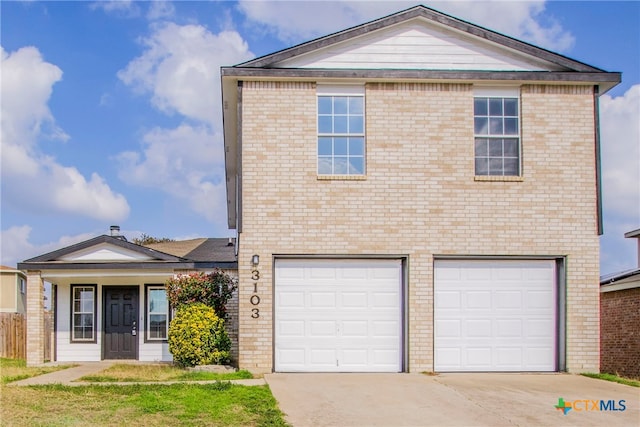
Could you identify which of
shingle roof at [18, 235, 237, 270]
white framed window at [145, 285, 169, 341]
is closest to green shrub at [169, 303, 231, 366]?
shingle roof at [18, 235, 237, 270]

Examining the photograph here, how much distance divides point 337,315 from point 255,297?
1702 millimetres

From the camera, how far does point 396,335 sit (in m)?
14.6

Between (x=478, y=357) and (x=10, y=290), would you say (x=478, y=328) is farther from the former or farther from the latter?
(x=10, y=290)

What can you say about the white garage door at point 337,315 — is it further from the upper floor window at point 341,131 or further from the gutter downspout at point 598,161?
the gutter downspout at point 598,161

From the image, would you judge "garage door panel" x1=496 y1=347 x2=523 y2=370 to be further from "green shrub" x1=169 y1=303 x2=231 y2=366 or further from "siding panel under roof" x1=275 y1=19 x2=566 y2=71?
"siding panel under roof" x1=275 y1=19 x2=566 y2=71

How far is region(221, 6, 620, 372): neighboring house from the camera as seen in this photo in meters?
14.6

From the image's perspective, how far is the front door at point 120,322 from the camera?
20.8m

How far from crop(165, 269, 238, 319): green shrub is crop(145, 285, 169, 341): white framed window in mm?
4409

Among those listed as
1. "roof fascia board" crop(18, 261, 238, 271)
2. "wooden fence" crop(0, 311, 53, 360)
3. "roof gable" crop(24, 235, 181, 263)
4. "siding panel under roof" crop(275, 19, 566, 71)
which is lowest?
"wooden fence" crop(0, 311, 53, 360)

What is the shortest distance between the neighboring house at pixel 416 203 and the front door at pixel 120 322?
7.64 metres

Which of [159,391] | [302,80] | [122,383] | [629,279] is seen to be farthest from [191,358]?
[629,279]

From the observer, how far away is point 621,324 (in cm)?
1853

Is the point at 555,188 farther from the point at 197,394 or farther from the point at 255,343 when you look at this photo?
the point at 197,394

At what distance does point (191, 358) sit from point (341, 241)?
404 centimetres
